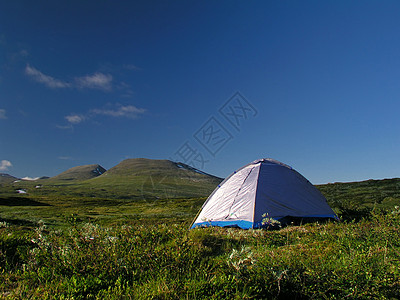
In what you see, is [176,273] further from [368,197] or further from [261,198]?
[368,197]

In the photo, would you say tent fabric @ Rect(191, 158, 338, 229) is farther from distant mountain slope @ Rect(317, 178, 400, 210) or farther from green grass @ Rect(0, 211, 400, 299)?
green grass @ Rect(0, 211, 400, 299)

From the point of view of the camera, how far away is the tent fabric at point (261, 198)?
36.5 ft

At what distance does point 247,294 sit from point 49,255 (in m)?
3.35

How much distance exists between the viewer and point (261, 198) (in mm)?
11328

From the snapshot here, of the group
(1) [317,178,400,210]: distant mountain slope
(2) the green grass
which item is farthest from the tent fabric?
(2) the green grass

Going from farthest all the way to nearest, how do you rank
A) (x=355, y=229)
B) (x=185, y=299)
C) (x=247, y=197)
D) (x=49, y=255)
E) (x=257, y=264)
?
(x=247, y=197) → (x=355, y=229) → (x=49, y=255) → (x=257, y=264) → (x=185, y=299)

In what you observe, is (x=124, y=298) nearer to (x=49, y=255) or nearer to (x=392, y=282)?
(x=49, y=255)

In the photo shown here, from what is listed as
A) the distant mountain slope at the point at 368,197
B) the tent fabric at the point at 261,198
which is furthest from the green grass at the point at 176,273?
the distant mountain slope at the point at 368,197

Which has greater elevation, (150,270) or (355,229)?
(355,229)

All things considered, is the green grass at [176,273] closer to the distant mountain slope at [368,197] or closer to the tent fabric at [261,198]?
the tent fabric at [261,198]

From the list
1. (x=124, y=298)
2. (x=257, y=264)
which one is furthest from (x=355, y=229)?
A: (x=124, y=298)

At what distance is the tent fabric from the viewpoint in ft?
36.5

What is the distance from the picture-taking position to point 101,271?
375 centimetres

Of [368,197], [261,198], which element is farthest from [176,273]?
[368,197]
